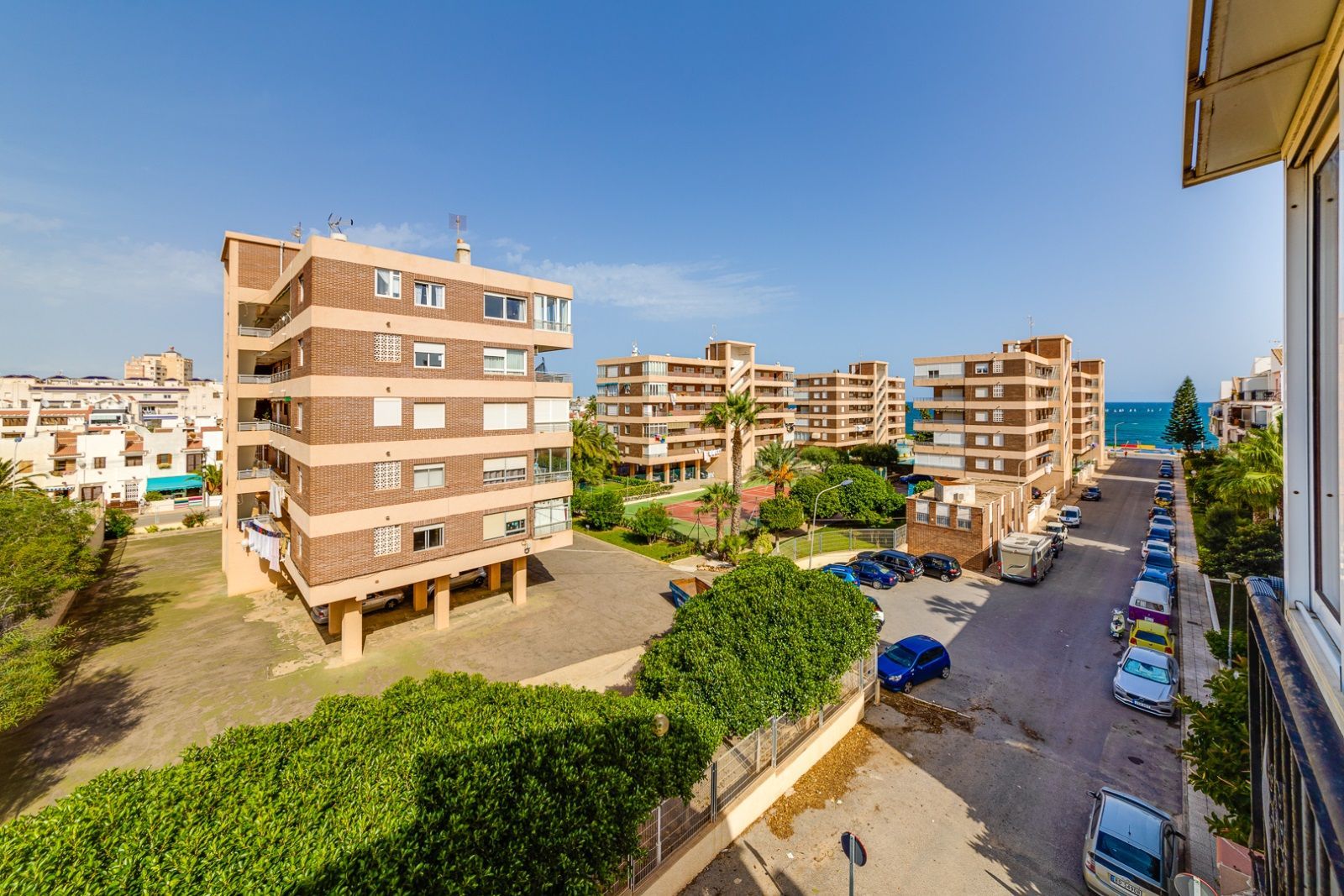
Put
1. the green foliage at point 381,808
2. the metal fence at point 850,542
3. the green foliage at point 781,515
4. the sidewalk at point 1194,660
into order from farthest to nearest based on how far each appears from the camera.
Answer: the green foliage at point 781,515 < the metal fence at point 850,542 < the sidewalk at point 1194,660 < the green foliage at point 381,808

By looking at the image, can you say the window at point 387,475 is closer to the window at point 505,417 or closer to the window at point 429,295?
the window at point 505,417

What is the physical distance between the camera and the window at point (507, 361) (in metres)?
21.8

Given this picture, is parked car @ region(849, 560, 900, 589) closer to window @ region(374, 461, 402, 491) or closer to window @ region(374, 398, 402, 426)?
window @ region(374, 461, 402, 491)

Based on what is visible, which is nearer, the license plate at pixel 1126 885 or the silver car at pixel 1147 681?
the license plate at pixel 1126 885

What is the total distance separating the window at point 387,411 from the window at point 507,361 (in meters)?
3.84

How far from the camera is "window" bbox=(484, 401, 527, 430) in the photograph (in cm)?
2178

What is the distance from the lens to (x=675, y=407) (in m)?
58.4

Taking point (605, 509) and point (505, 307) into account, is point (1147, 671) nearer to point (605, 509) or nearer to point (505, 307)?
point (505, 307)

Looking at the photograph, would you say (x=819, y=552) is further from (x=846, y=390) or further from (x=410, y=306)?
(x=846, y=390)

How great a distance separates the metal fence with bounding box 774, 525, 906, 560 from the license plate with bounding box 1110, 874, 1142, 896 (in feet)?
76.5

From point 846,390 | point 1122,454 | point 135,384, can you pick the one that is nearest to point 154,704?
point 846,390

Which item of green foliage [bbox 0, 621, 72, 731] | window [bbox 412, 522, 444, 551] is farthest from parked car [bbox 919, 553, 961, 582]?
green foliage [bbox 0, 621, 72, 731]

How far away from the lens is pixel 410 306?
64.1 feet

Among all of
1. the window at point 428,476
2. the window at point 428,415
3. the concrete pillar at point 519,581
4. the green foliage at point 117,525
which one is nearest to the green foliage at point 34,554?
the window at point 428,476
